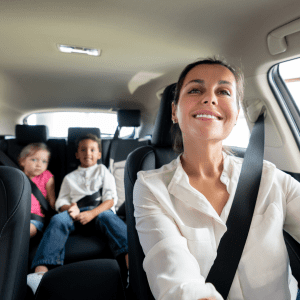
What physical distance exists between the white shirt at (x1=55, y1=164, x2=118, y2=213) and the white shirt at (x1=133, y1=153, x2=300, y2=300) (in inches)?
49.1

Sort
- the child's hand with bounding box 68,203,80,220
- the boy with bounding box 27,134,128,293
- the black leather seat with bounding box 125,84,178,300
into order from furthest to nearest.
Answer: the child's hand with bounding box 68,203,80,220 < the boy with bounding box 27,134,128,293 < the black leather seat with bounding box 125,84,178,300

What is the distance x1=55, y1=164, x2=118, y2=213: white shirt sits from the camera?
6.70ft

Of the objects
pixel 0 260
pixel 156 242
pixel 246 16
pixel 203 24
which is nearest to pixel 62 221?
pixel 0 260

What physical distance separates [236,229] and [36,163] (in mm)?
1873

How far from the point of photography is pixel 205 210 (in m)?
0.79

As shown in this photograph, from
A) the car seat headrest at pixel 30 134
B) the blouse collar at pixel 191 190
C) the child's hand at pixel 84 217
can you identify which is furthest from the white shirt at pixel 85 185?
the blouse collar at pixel 191 190

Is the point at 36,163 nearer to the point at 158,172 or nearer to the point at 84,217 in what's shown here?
the point at 84,217

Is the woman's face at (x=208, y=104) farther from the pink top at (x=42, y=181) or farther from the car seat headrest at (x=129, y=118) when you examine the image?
the car seat headrest at (x=129, y=118)

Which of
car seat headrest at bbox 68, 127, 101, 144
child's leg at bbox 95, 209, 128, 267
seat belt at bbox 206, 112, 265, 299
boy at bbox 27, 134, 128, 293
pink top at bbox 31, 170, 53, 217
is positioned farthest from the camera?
car seat headrest at bbox 68, 127, 101, 144

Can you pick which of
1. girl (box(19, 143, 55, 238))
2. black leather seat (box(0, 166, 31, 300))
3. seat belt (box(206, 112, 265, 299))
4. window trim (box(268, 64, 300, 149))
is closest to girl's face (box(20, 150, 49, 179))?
girl (box(19, 143, 55, 238))

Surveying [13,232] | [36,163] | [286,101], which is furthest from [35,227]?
[286,101]

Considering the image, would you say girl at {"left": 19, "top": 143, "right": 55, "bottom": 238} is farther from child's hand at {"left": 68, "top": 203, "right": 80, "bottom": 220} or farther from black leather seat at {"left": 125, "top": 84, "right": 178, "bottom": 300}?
black leather seat at {"left": 125, "top": 84, "right": 178, "bottom": 300}

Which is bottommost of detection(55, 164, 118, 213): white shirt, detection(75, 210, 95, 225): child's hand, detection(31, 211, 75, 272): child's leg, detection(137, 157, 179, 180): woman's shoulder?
detection(31, 211, 75, 272): child's leg

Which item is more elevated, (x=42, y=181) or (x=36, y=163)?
(x=36, y=163)
